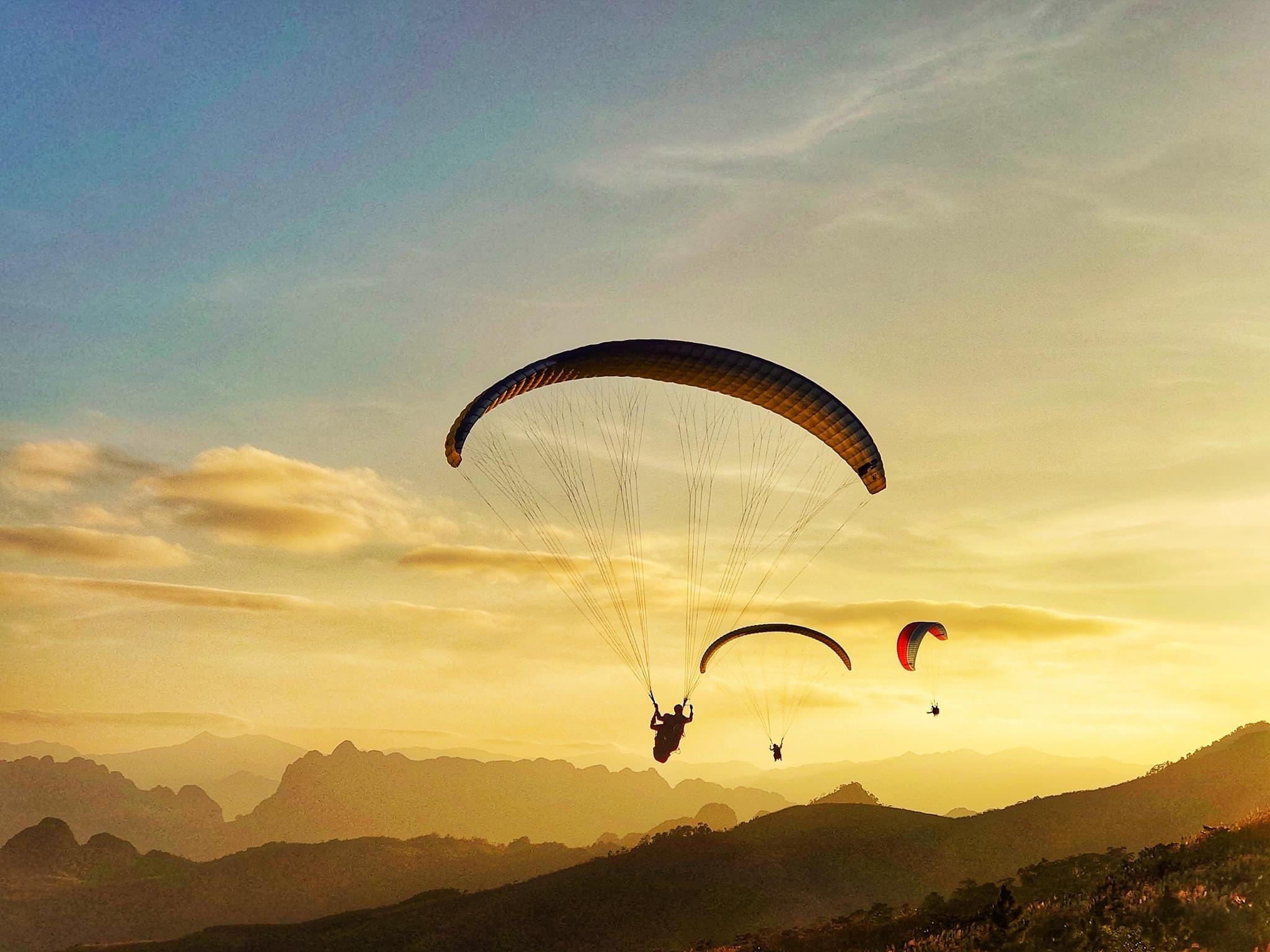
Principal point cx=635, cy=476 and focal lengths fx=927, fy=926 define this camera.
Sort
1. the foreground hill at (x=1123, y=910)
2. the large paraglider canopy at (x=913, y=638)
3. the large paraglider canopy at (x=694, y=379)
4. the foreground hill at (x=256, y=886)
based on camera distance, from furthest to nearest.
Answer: the foreground hill at (x=256, y=886), the large paraglider canopy at (x=913, y=638), the large paraglider canopy at (x=694, y=379), the foreground hill at (x=1123, y=910)

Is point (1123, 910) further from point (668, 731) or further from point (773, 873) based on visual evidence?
point (773, 873)

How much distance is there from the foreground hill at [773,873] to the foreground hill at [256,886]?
4157 centimetres

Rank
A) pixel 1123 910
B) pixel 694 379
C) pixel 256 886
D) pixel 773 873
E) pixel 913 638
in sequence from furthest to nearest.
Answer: pixel 256 886, pixel 773 873, pixel 913 638, pixel 694 379, pixel 1123 910

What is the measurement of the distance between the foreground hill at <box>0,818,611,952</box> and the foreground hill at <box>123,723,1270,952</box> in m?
41.6

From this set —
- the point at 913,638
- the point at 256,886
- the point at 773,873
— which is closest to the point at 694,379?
the point at 913,638

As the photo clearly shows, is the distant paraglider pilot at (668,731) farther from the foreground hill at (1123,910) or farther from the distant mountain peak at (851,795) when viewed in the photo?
the distant mountain peak at (851,795)

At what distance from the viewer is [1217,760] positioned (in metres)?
76.2

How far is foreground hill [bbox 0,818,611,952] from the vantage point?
108m

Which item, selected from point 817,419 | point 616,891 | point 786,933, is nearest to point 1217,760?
point 616,891

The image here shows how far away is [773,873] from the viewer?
61.4m

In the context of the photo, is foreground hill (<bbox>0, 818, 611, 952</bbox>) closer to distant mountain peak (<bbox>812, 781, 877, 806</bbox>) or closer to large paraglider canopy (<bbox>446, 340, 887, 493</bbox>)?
distant mountain peak (<bbox>812, 781, 877, 806</bbox>)

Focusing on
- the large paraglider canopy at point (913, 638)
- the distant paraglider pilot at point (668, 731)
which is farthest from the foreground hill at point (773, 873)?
the distant paraglider pilot at point (668, 731)

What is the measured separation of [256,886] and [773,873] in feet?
263

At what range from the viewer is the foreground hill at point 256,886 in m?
108
